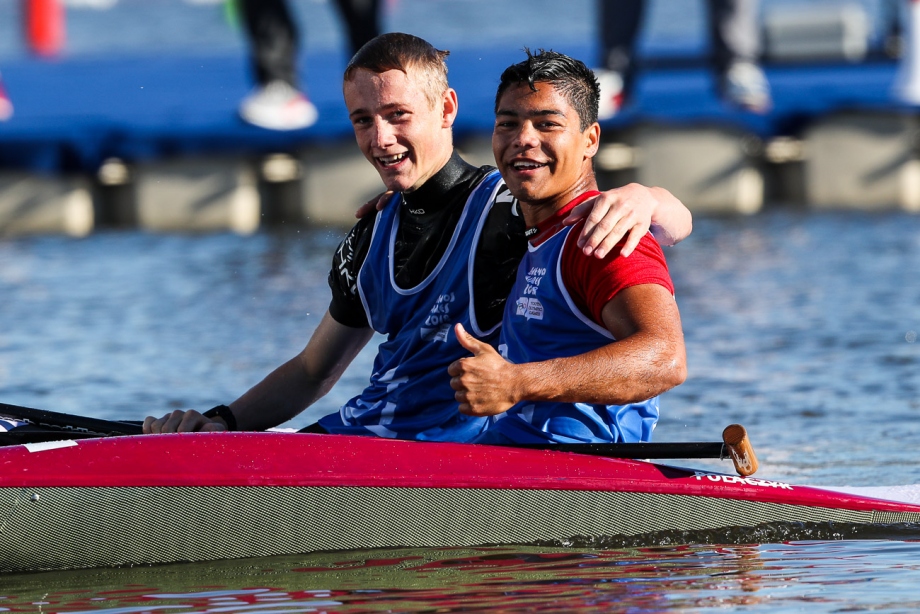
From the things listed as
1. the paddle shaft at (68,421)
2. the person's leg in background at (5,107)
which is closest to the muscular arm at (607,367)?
the paddle shaft at (68,421)

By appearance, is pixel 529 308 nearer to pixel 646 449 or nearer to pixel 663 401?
pixel 646 449

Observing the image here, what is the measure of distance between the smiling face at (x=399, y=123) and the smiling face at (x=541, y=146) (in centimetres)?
30

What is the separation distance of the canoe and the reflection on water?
1.8 inches

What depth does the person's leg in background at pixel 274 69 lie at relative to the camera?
39.3ft

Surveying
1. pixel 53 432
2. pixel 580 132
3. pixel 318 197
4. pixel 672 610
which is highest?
pixel 318 197

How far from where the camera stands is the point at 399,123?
375 centimetres

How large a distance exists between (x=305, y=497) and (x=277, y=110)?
876 cm

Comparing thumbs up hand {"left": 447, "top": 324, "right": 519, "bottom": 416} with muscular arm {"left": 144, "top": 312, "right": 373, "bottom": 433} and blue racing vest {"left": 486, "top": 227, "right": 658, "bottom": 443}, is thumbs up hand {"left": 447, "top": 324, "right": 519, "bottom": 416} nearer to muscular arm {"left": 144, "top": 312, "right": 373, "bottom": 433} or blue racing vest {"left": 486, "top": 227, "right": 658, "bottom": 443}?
blue racing vest {"left": 486, "top": 227, "right": 658, "bottom": 443}

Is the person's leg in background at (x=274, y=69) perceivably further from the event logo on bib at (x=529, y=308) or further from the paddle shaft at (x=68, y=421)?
the event logo on bib at (x=529, y=308)

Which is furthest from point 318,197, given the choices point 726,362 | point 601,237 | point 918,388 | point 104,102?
point 601,237

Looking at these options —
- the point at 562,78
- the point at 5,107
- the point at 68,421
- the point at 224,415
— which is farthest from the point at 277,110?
the point at 562,78

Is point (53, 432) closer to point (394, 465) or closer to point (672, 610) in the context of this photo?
point (394, 465)

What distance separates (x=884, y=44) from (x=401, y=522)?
12.8 m

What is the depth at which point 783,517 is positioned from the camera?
12.5ft
